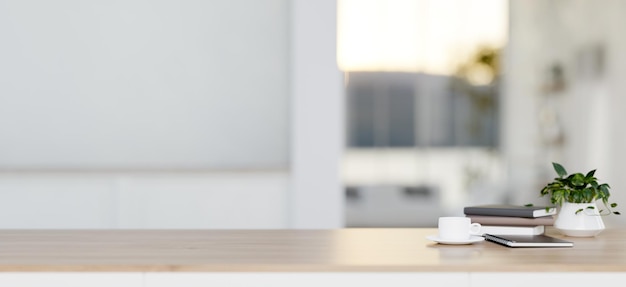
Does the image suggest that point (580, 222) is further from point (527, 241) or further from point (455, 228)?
point (455, 228)

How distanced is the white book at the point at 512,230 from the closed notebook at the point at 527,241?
0.08ft

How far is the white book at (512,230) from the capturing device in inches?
90.2

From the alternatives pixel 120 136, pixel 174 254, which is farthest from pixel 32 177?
pixel 174 254

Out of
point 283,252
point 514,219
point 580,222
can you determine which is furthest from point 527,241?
point 283,252

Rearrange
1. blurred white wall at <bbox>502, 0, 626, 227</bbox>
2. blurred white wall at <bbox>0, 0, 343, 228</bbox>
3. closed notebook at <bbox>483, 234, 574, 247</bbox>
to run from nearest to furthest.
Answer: closed notebook at <bbox>483, 234, 574, 247</bbox> < blurred white wall at <bbox>0, 0, 343, 228</bbox> < blurred white wall at <bbox>502, 0, 626, 227</bbox>

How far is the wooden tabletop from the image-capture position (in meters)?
1.83

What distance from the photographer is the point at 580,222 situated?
7.66ft

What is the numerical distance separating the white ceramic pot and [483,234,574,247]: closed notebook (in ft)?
0.34

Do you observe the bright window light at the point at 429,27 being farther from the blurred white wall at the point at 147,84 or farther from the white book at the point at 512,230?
the white book at the point at 512,230

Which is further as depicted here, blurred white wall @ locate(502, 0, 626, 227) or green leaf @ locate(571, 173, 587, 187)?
blurred white wall @ locate(502, 0, 626, 227)

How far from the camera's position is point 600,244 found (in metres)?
2.20

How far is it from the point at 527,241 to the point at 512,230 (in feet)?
0.50
